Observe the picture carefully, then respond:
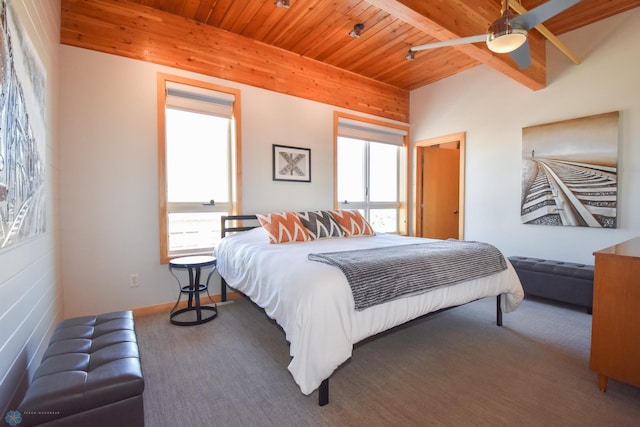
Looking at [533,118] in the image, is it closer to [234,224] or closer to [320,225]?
[320,225]

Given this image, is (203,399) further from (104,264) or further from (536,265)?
(536,265)

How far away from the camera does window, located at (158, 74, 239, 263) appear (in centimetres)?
317

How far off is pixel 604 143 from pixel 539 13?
216 cm

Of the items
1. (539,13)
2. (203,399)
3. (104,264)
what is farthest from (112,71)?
(539,13)

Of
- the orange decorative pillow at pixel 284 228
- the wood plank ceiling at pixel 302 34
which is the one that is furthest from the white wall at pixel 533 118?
the orange decorative pillow at pixel 284 228

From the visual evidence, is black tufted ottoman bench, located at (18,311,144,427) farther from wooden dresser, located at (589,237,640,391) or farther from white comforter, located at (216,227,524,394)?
wooden dresser, located at (589,237,640,391)

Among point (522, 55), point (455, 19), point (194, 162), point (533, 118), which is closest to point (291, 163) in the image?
point (194, 162)

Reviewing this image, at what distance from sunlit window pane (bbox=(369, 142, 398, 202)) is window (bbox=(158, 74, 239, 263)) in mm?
2361

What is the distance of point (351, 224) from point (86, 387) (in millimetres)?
2772

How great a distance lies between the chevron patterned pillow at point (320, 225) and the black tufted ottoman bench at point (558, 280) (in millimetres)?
2115

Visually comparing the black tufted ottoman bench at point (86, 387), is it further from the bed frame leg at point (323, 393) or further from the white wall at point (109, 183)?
the white wall at point (109, 183)

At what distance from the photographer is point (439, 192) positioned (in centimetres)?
531

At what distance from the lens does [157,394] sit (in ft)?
5.80

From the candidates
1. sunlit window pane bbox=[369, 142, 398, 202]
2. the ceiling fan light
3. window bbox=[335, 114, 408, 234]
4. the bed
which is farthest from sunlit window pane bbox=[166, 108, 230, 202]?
the ceiling fan light
